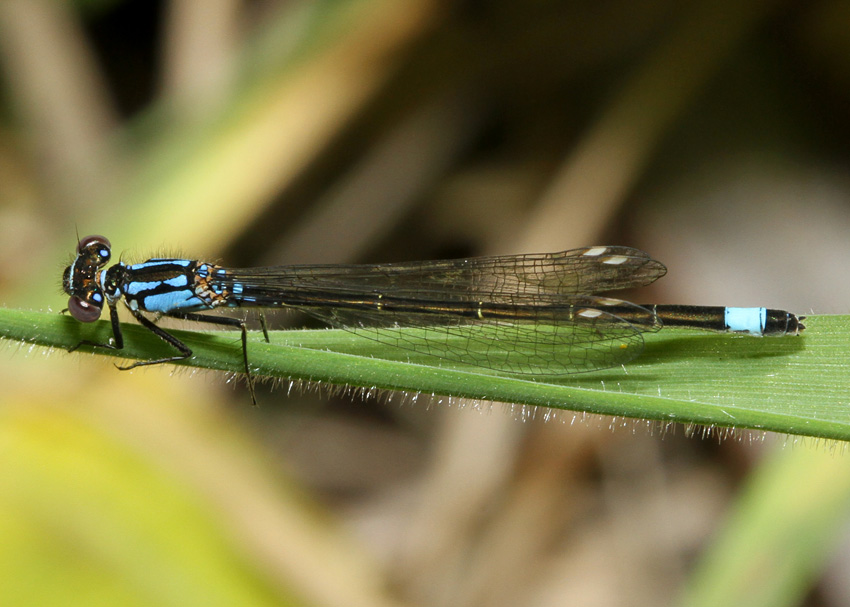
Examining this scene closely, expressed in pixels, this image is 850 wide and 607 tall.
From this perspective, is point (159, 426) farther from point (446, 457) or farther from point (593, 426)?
point (593, 426)

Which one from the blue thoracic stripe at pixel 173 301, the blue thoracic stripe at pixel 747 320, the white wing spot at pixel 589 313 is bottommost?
the blue thoracic stripe at pixel 747 320

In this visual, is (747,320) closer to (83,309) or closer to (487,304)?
(487,304)

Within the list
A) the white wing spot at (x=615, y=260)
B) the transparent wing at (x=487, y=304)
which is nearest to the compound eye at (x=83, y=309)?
the transparent wing at (x=487, y=304)

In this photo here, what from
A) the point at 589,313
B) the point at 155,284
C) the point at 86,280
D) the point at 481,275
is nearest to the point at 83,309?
the point at 86,280

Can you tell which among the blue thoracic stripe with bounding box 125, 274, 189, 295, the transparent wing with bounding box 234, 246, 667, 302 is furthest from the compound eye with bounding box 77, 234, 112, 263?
the transparent wing with bounding box 234, 246, 667, 302

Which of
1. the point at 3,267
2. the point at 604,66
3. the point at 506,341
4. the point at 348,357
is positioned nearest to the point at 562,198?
the point at 604,66

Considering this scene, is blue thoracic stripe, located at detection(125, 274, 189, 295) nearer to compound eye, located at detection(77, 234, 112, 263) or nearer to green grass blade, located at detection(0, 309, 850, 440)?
compound eye, located at detection(77, 234, 112, 263)

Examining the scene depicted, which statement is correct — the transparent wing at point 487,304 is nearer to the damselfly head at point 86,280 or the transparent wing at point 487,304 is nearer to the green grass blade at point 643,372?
the green grass blade at point 643,372
